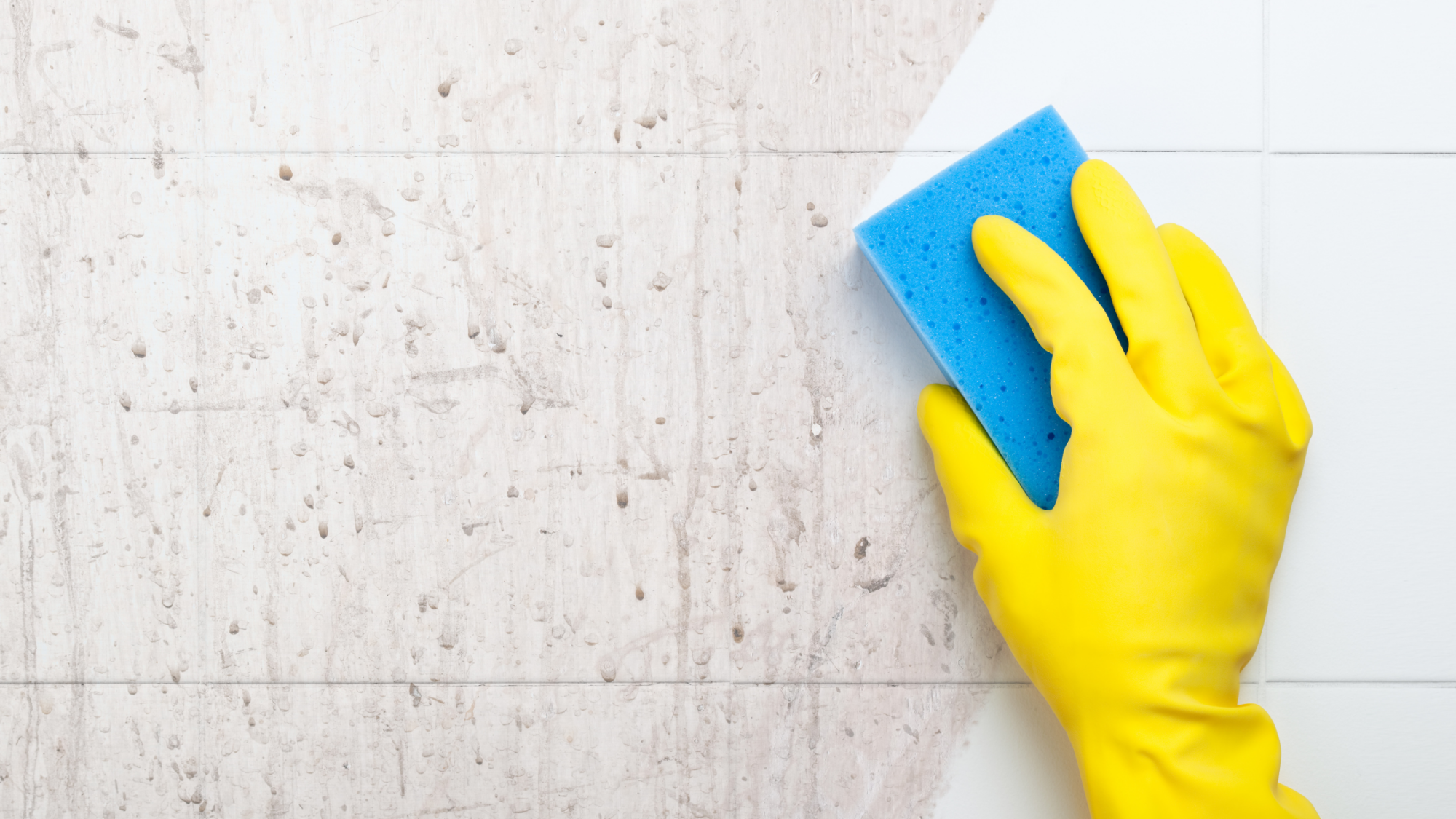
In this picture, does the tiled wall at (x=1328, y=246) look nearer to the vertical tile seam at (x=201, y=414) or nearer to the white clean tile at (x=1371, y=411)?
the white clean tile at (x=1371, y=411)

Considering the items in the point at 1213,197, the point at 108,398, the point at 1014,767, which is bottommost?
the point at 1014,767

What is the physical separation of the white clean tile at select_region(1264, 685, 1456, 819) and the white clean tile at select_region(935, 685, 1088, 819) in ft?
0.60

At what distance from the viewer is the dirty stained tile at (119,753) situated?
676mm

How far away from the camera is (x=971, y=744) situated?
674 millimetres

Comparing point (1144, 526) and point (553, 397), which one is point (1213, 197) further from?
point (553, 397)

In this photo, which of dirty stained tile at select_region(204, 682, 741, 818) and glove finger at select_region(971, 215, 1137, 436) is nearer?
glove finger at select_region(971, 215, 1137, 436)

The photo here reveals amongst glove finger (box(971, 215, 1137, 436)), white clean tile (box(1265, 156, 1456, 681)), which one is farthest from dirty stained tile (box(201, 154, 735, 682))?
white clean tile (box(1265, 156, 1456, 681))

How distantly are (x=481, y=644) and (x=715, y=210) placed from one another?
0.41m

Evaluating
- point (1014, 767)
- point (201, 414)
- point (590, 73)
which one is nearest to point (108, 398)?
point (201, 414)

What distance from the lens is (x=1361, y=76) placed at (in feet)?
2.22

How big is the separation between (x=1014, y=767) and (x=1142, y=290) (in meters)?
0.40

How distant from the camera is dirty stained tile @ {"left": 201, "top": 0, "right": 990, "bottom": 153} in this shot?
0.67m

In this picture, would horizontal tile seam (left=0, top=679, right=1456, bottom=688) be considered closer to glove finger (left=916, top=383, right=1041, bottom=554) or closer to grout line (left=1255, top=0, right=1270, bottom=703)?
grout line (left=1255, top=0, right=1270, bottom=703)

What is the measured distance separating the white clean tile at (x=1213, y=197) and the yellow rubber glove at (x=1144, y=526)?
8 centimetres
